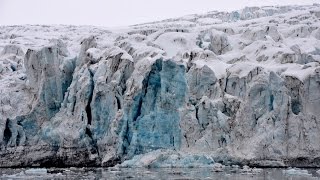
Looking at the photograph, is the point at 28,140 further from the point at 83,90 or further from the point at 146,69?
the point at 146,69

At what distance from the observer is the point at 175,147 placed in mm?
29484

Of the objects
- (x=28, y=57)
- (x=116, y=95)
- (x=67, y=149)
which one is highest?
(x=28, y=57)

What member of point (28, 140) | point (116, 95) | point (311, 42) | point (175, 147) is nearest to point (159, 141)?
point (175, 147)

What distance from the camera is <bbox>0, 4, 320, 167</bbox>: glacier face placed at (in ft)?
95.6

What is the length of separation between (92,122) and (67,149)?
225 cm

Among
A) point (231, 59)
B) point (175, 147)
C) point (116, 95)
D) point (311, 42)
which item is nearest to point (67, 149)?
point (116, 95)

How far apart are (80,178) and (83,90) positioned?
427 inches

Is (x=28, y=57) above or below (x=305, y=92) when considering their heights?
above

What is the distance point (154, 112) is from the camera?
3003cm

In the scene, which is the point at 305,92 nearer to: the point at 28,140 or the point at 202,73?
the point at 202,73

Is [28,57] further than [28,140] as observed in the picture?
Yes

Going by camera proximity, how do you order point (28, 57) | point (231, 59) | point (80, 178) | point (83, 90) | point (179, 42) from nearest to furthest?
point (80, 178) → point (83, 90) → point (28, 57) → point (231, 59) → point (179, 42)

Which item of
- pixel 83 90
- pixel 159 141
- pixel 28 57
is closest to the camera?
pixel 159 141

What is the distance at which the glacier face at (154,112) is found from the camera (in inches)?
1147
